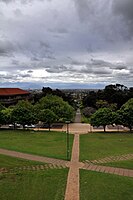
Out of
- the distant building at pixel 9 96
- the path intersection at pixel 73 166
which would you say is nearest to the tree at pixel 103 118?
the path intersection at pixel 73 166

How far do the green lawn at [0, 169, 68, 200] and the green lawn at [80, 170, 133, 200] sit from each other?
42.7 inches

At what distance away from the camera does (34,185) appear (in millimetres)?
13070

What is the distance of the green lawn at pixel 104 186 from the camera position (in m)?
11.7

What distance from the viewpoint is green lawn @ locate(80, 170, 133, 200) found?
11.7m

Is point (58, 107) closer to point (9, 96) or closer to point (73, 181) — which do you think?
point (9, 96)

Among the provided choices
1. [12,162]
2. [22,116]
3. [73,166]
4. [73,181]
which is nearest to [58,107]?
[22,116]

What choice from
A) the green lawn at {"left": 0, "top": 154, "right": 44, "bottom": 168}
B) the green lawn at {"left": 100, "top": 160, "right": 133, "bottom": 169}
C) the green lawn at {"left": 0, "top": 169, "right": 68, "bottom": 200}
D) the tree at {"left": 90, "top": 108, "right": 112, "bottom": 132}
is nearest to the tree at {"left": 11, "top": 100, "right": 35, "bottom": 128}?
the tree at {"left": 90, "top": 108, "right": 112, "bottom": 132}

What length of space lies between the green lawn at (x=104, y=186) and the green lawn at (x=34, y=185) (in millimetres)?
1085

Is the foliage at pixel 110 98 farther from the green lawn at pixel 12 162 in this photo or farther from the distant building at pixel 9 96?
the green lawn at pixel 12 162

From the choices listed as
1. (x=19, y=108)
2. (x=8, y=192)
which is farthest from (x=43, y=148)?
(x=19, y=108)

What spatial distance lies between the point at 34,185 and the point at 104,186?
3.55 metres

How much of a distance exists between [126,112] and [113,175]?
76.7 ft

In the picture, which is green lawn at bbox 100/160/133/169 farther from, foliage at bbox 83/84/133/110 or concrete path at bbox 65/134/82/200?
foliage at bbox 83/84/133/110

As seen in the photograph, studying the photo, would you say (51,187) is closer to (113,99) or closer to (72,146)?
(72,146)
